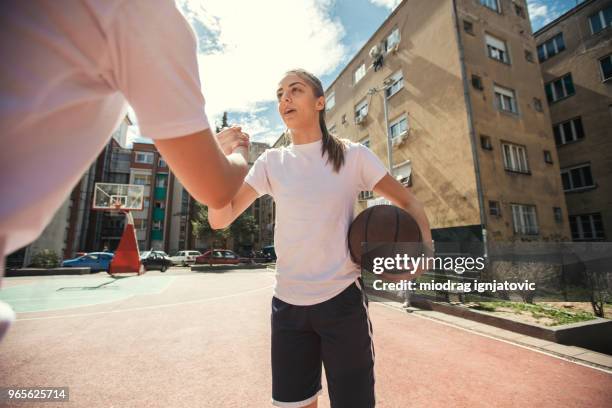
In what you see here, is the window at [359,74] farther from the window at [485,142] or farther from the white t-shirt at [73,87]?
the white t-shirt at [73,87]

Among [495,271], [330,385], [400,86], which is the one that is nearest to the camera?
[330,385]

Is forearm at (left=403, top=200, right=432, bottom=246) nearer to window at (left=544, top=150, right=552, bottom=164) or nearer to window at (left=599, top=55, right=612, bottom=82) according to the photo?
window at (left=544, top=150, right=552, bottom=164)

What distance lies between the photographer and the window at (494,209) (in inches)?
519

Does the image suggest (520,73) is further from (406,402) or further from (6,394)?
(6,394)

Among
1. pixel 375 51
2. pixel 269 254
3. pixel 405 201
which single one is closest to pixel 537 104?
pixel 375 51

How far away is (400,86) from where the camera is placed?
18281mm

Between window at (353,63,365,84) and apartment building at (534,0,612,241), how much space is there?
11.8 m

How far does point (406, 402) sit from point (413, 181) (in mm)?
14602

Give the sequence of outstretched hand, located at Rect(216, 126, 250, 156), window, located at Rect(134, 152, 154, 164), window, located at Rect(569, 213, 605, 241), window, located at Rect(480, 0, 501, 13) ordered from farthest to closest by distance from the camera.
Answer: window, located at Rect(134, 152, 154, 164) < window, located at Rect(480, 0, 501, 13) < window, located at Rect(569, 213, 605, 241) < outstretched hand, located at Rect(216, 126, 250, 156)

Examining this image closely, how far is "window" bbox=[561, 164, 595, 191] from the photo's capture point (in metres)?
17.1

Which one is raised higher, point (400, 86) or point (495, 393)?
point (400, 86)

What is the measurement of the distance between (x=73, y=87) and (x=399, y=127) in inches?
757

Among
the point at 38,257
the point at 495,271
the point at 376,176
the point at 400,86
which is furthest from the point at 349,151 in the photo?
the point at 38,257

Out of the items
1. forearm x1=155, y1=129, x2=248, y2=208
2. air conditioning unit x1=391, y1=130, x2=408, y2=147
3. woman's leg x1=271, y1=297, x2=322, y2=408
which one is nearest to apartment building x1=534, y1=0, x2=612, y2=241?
air conditioning unit x1=391, y1=130, x2=408, y2=147
